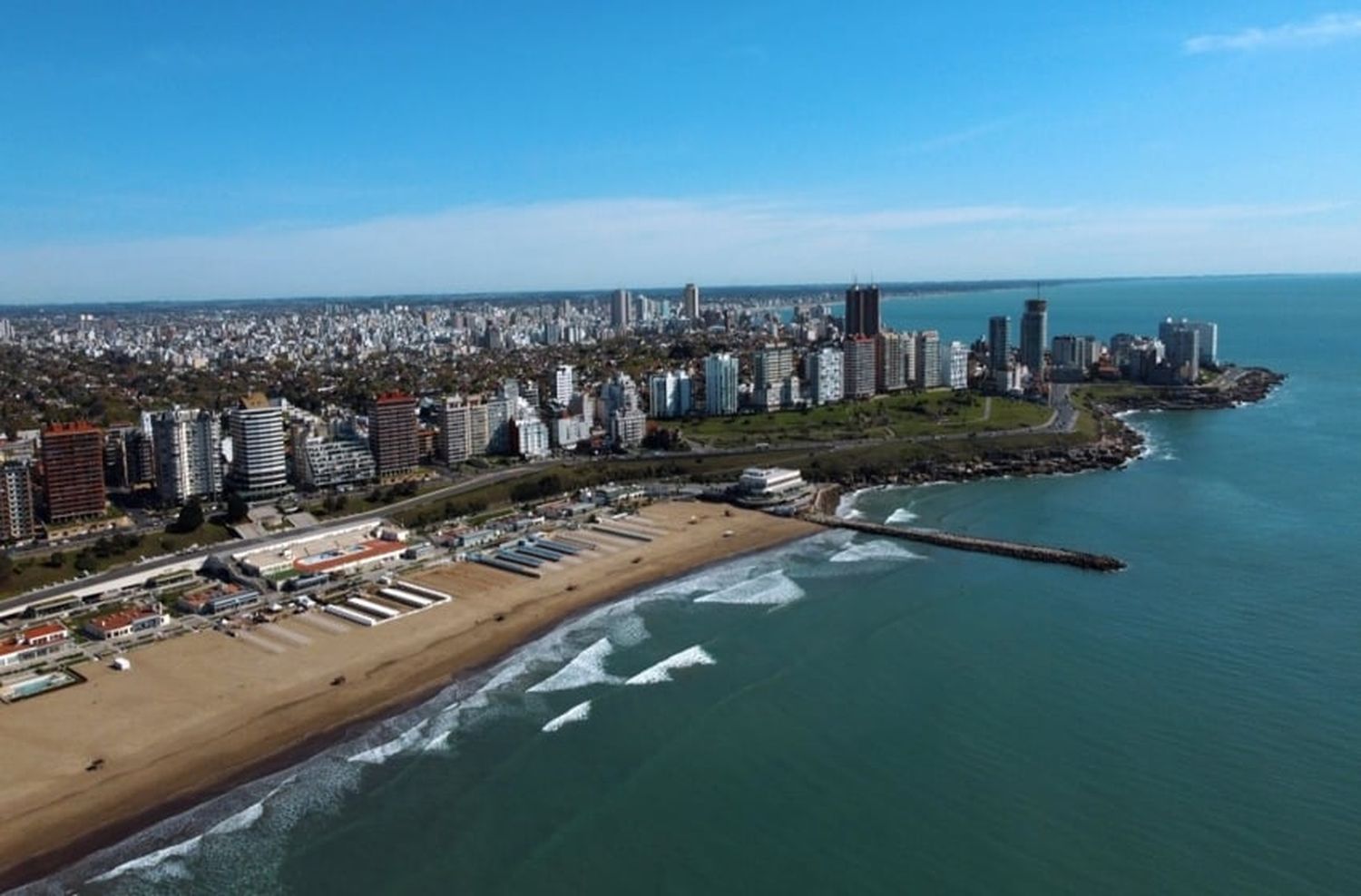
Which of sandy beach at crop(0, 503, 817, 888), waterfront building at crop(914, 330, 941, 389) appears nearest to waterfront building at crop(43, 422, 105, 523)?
sandy beach at crop(0, 503, 817, 888)

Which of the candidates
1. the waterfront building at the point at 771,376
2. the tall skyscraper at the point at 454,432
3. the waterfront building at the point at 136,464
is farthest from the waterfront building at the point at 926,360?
the waterfront building at the point at 136,464

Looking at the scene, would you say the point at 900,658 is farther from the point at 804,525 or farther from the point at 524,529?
the point at 524,529

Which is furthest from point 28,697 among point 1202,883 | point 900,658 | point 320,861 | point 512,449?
point 512,449

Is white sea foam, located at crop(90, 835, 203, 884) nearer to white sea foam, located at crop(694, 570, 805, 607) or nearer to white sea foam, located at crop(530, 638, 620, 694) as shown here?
white sea foam, located at crop(530, 638, 620, 694)

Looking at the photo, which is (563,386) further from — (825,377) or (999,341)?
(999,341)

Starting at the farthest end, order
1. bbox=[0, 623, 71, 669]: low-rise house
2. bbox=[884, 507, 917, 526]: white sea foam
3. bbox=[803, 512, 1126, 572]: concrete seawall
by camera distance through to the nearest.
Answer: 1. bbox=[884, 507, 917, 526]: white sea foam
2. bbox=[803, 512, 1126, 572]: concrete seawall
3. bbox=[0, 623, 71, 669]: low-rise house

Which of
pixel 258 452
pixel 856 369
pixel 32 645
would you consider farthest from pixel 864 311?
pixel 32 645
